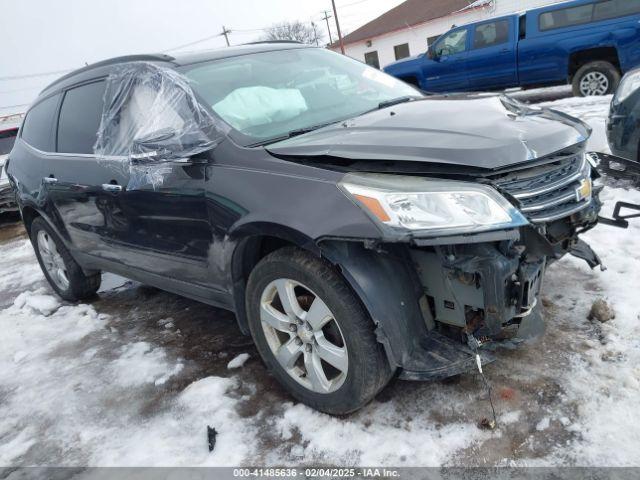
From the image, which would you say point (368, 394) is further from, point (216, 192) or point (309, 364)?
point (216, 192)

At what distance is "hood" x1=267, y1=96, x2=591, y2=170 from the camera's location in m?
2.01

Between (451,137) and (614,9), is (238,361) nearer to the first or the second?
(451,137)

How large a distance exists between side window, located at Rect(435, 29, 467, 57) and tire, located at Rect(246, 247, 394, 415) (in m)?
10.4

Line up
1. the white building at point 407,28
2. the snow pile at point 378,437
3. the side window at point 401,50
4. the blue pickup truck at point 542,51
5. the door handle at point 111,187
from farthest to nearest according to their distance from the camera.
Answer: the side window at point 401,50 < the white building at point 407,28 < the blue pickup truck at point 542,51 < the door handle at point 111,187 < the snow pile at point 378,437

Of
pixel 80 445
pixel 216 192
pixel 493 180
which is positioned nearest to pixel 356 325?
pixel 493 180

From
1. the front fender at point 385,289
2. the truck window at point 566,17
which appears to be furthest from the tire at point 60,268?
the truck window at point 566,17

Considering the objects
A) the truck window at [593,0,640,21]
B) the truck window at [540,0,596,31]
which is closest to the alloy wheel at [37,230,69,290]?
the truck window at [540,0,596,31]

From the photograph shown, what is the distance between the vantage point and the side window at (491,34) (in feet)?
35.0

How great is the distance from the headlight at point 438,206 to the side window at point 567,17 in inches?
387

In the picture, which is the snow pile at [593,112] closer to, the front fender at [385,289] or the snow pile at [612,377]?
the snow pile at [612,377]

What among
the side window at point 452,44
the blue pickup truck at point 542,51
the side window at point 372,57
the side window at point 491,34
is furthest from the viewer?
the side window at point 372,57

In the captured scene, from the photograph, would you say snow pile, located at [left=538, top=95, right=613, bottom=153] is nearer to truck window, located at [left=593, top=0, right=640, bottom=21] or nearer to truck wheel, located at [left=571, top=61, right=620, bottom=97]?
truck wheel, located at [left=571, top=61, right=620, bottom=97]

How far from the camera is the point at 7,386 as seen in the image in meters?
3.34

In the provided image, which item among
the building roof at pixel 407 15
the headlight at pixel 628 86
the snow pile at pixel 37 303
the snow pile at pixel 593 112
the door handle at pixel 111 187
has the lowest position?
the snow pile at pixel 593 112
